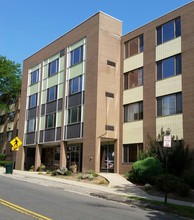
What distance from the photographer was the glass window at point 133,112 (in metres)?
30.5

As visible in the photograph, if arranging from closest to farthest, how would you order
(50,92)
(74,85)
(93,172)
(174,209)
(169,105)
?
(174,209) → (169,105) → (93,172) → (74,85) → (50,92)

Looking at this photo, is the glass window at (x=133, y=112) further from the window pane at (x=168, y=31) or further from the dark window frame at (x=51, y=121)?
the dark window frame at (x=51, y=121)

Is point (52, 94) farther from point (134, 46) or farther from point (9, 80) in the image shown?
point (9, 80)

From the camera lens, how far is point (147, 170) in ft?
77.2

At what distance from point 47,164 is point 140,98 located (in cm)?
1697

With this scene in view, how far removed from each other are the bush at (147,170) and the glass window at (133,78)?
9132 mm

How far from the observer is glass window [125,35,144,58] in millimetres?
31844

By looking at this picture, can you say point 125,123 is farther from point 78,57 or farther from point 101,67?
point 78,57

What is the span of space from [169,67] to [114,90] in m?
6.24

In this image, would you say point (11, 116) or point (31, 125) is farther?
point (11, 116)

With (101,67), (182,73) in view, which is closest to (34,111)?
(101,67)

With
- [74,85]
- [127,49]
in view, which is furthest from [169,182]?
[74,85]

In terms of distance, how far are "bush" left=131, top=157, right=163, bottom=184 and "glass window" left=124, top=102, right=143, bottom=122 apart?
22.0 ft

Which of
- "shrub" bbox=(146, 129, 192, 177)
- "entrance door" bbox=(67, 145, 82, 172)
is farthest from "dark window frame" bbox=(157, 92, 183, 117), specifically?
"entrance door" bbox=(67, 145, 82, 172)
